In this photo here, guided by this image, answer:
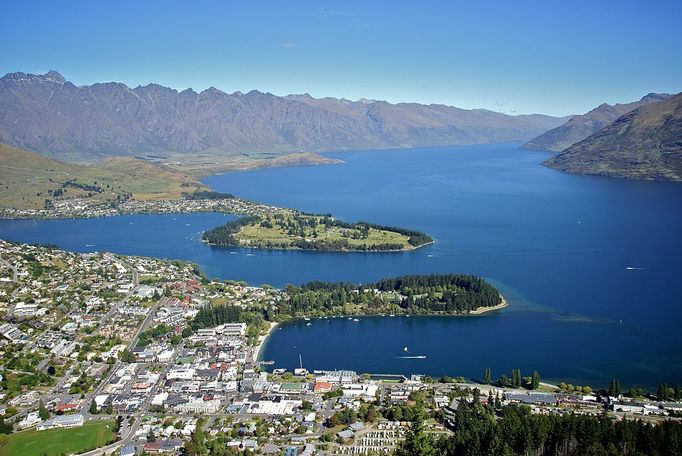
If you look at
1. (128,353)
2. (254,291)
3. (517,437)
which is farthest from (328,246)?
(517,437)

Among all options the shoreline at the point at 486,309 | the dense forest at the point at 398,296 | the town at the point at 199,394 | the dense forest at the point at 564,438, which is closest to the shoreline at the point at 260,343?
the town at the point at 199,394

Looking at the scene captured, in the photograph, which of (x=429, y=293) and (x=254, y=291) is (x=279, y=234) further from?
(x=429, y=293)

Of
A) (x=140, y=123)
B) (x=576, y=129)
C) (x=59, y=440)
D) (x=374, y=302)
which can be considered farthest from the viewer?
(x=140, y=123)

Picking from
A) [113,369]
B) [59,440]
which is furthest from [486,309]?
[59,440]

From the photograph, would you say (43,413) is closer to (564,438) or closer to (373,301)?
(373,301)

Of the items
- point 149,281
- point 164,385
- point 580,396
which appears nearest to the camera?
point 580,396

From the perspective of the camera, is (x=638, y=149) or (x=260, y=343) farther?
(x=638, y=149)
